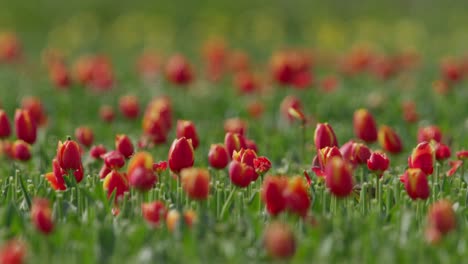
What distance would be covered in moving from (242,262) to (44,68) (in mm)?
8399

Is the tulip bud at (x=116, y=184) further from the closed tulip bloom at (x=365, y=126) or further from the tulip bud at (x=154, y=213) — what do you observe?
the closed tulip bloom at (x=365, y=126)

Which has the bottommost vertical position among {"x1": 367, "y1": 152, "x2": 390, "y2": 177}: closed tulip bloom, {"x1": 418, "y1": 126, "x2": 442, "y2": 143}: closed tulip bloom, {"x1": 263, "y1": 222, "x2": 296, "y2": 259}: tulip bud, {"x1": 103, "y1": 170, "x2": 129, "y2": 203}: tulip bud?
{"x1": 263, "y1": 222, "x2": 296, "y2": 259}: tulip bud

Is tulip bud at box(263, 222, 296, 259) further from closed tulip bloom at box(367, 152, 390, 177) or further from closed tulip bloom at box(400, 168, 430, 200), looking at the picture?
closed tulip bloom at box(367, 152, 390, 177)

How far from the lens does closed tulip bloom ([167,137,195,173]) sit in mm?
3705

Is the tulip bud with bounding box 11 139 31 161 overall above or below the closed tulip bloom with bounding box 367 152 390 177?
above

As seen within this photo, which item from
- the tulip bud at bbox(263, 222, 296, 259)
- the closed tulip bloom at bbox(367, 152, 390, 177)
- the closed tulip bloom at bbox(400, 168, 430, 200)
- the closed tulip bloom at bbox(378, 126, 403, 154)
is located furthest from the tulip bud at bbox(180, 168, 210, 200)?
the closed tulip bloom at bbox(378, 126, 403, 154)

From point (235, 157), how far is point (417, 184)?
74 centimetres

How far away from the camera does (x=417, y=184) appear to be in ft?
11.1

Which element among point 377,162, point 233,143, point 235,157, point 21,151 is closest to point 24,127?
point 21,151

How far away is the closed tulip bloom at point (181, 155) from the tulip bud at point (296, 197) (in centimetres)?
66

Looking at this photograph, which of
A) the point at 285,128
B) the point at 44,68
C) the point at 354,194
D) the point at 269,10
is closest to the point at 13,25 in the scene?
the point at 269,10

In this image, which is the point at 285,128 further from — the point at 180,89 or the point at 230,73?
the point at 230,73

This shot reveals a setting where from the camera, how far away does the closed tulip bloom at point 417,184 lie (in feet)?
11.1

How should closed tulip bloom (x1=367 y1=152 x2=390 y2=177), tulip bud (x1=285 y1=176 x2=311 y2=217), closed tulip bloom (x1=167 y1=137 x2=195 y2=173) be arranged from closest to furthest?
tulip bud (x1=285 y1=176 x2=311 y2=217), closed tulip bloom (x1=167 y1=137 x2=195 y2=173), closed tulip bloom (x1=367 y1=152 x2=390 y2=177)
